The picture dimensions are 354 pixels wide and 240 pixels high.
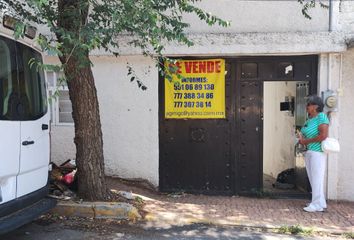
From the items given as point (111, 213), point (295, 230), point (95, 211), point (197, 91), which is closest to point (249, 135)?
point (197, 91)

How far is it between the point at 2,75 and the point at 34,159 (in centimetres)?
104

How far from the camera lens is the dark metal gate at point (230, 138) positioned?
25.3 feet

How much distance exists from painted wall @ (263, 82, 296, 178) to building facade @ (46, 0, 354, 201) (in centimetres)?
116

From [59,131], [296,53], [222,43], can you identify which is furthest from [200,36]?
[59,131]

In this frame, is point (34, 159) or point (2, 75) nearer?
point (2, 75)

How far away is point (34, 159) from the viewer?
491 centimetres

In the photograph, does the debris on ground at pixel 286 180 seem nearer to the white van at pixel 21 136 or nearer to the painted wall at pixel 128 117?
the painted wall at pixel 128 117

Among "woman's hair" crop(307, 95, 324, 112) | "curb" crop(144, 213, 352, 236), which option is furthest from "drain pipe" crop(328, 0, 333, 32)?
"curb" crop(144, 213, 352, 236)

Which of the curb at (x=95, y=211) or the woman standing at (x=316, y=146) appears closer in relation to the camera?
the curb at (x=95, y=211)

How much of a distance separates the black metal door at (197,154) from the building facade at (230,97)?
0.06ft

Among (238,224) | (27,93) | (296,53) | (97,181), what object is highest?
(296,53)

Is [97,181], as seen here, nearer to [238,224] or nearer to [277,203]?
[238,224]

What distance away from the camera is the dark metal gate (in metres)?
7.71

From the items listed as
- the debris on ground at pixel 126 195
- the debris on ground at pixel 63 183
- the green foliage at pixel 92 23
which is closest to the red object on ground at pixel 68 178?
the debris on ground at pixel 63 183
